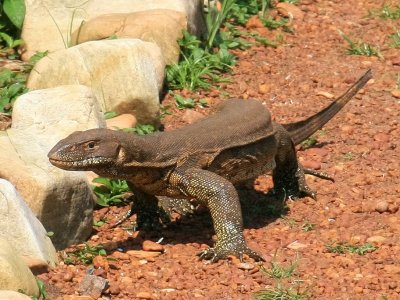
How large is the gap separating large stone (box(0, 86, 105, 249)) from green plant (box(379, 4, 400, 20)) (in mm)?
5791

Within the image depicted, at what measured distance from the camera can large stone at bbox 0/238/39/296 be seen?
686cm

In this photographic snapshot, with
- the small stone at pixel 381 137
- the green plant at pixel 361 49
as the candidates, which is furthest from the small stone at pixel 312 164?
the green plant at pixel 361 49

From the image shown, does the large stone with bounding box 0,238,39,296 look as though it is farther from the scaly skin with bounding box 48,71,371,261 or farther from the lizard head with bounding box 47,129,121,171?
the scaly skin with bounding box 48,71,371,261

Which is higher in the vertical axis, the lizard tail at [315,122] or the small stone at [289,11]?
the lizard tail at [315,122]

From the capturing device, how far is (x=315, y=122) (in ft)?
34.7

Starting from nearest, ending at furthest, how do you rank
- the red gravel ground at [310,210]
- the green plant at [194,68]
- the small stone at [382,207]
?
the red gravel ground at [310,210] < the small stone at [382,207] < the green plant at [194,68]

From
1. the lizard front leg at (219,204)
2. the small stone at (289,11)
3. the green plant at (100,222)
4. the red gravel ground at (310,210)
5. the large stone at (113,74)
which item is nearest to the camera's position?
the red gravel ground at (310,210)

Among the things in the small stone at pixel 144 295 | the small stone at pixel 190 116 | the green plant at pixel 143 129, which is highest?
the small stone at pixel 144 295

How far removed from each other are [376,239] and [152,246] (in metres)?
1.77

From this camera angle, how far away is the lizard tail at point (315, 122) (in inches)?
408

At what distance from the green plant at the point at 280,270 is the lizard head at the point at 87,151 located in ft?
4.70

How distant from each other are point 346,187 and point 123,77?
2.41 meters

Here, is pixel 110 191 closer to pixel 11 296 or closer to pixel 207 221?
pixel 207 221

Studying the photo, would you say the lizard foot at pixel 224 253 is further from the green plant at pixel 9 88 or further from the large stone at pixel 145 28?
the large stone at pixel 145 28
